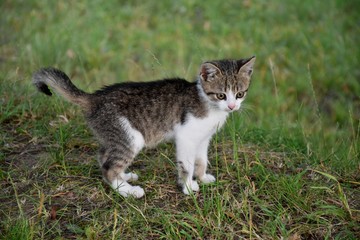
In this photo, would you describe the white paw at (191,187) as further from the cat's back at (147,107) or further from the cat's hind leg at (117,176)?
the cat's back at (147,107)

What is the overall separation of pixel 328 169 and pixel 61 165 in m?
2.32

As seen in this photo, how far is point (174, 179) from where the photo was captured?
182 inches

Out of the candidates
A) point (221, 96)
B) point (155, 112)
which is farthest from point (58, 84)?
point (221, 96)

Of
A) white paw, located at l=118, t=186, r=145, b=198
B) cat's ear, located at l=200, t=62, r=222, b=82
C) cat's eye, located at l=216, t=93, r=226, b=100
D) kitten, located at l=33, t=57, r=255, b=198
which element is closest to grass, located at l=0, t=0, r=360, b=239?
white paw, located at l=118, t=186, r=145, b=198

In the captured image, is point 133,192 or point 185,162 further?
point 185,162

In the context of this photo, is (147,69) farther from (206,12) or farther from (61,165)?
(61,165)

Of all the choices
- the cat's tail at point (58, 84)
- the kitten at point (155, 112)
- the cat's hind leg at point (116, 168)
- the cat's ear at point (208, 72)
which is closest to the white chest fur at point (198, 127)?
the kitten at point (155, 112)

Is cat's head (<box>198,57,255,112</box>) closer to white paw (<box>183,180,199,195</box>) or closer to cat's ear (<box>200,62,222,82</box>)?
cat's ear (<box>200,62,222,82</box>)

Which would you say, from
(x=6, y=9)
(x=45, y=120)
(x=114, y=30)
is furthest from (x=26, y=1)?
(x=45, y=120)

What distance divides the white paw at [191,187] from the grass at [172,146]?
0.05 m

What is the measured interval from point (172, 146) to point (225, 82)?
105cm

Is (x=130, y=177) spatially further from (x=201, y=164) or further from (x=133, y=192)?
(x=201, y=164)

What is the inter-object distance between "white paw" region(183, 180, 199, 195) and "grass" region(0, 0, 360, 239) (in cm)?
5

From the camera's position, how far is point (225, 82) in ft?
14.6
